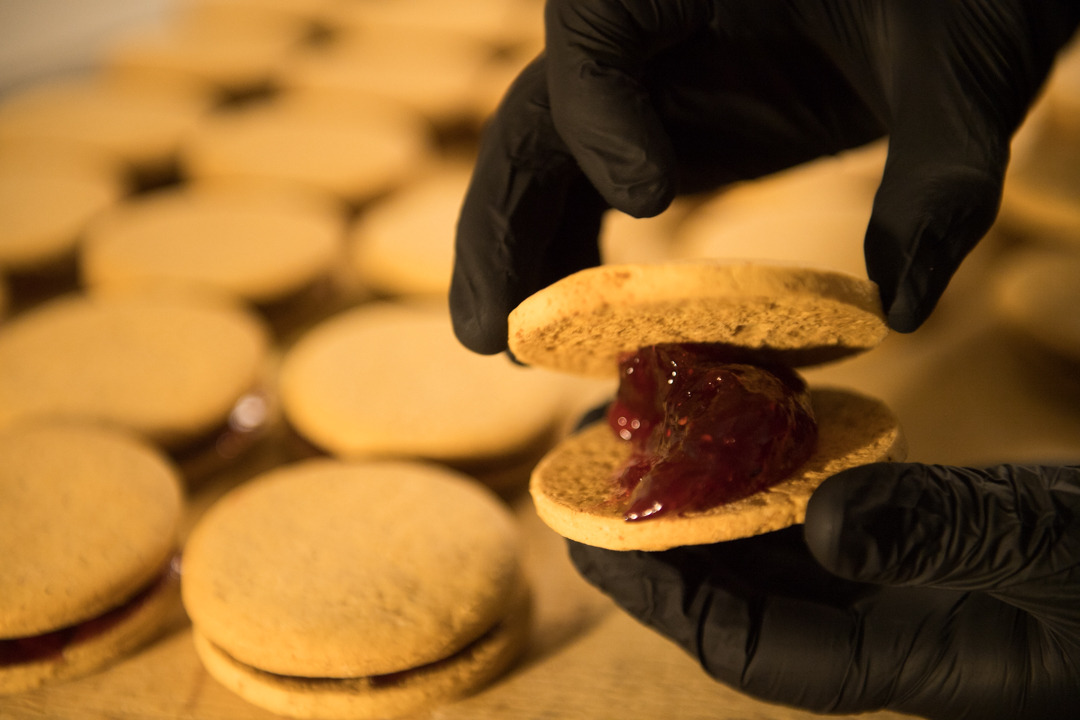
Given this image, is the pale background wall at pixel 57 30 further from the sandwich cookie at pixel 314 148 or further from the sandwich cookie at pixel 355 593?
the sandwich cookie at pixel 355 593

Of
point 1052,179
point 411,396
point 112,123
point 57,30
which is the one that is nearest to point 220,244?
point 411,396

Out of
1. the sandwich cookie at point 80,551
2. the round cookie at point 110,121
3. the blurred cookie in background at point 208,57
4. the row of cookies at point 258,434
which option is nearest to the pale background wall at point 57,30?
the blurred cookie in background at point 208,57

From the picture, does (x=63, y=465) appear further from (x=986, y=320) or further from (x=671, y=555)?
(x=986, y=320)

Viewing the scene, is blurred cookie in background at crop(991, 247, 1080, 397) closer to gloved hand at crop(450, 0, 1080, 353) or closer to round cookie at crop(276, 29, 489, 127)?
gloved hand at crop(450, 0, 1080, 353)

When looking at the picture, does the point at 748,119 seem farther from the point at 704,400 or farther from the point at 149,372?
the point at 149,372

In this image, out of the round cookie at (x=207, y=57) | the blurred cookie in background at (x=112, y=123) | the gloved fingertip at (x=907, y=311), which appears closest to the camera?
the gloved fingertip at (x=907, y=311)

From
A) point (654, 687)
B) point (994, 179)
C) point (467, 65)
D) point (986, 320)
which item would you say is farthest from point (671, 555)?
point (467, 65)
